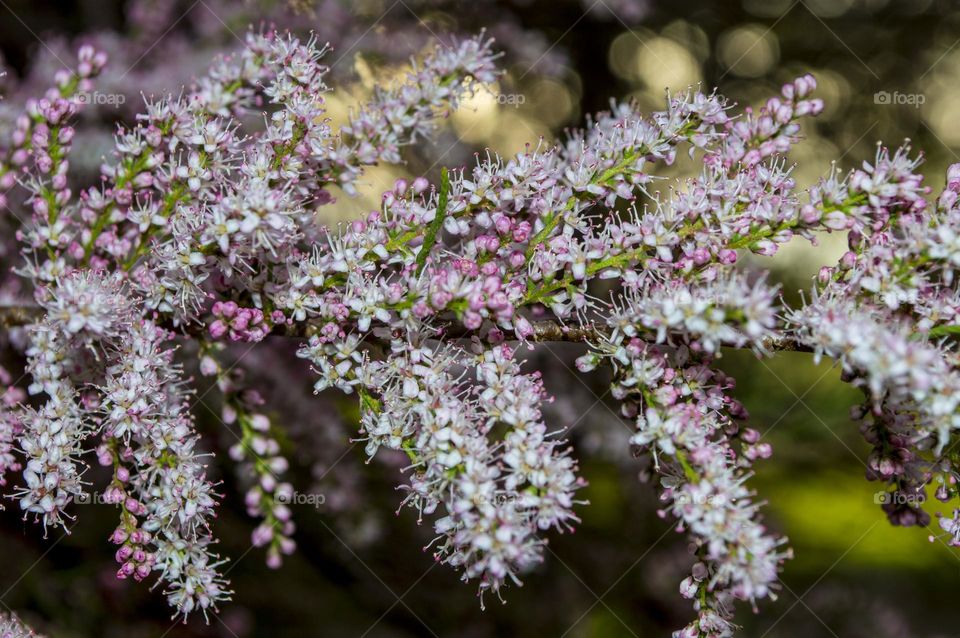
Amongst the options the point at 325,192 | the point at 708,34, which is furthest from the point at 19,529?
the point at 708,34

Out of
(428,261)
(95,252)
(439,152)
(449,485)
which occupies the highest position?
(439,152)

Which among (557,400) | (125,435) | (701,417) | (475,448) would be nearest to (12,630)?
(125,435)

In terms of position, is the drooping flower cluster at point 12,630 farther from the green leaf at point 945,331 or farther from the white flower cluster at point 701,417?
the green leaf at point 945,331

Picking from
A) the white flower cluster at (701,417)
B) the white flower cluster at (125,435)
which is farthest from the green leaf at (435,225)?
the white flower cluster at (125,435)

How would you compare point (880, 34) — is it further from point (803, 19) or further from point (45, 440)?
point (45, 440)

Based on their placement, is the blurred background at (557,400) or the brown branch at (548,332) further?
the blurred background at (557,400)

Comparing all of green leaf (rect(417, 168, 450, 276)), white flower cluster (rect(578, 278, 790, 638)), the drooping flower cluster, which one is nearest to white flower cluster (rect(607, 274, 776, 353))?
white flower cluster (rect(578, 278, 790, 638))
